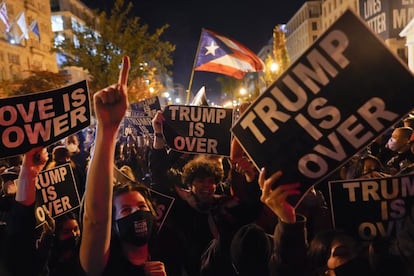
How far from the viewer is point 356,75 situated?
2168 mm

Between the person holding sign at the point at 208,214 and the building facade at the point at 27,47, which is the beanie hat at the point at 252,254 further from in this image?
the building facade at the point at 27,47

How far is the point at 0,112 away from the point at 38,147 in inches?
14.6

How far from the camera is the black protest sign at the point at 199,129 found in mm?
4879

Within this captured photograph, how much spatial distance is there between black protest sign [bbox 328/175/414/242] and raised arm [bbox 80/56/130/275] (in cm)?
152

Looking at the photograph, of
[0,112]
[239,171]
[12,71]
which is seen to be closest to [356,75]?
[239,171]

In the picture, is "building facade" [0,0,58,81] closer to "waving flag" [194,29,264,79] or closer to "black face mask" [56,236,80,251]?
"waving flag" [194,29,264,79]

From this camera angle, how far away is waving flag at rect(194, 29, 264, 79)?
9.60 meters

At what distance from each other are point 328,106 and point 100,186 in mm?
1251

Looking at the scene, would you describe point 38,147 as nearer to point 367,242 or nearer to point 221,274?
point 221,274

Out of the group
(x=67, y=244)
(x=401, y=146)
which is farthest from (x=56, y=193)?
(x=401, y=146)

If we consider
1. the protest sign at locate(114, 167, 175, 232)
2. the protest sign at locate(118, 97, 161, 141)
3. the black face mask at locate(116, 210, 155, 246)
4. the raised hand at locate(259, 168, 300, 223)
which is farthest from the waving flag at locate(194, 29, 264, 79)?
the raised hand at locate(259, 168, 300, 223)

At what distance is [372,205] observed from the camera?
2961 mm

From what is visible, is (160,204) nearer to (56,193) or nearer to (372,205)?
(56,193)

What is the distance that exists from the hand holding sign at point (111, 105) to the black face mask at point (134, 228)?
0.60 m
